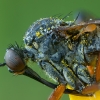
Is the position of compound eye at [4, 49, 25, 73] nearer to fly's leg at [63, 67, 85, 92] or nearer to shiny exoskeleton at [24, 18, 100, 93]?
shiny exoskeleton at [24, 18, 100, 93]

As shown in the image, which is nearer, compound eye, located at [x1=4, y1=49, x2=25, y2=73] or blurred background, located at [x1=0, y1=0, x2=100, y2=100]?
compound eye, located at [x1=4, y1=49, x2=25, y2=73]

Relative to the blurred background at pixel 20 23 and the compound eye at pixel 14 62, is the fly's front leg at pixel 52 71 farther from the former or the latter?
the blurred background at pixel 20 23

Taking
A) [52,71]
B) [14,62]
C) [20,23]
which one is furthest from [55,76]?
[20,23]

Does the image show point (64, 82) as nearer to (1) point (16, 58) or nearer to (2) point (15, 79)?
(1) point (16, 58)

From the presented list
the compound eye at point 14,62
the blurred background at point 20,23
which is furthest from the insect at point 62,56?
the blurred background at point 20,23

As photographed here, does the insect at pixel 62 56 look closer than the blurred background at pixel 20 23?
Yes

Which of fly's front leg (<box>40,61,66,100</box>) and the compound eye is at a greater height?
the compound eye

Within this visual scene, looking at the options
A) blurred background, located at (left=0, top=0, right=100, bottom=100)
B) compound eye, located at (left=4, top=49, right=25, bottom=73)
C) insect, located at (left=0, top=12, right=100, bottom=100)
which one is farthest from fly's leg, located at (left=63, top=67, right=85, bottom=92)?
blurred background, located at (left=0, top=0, right=100, bottom=100)
